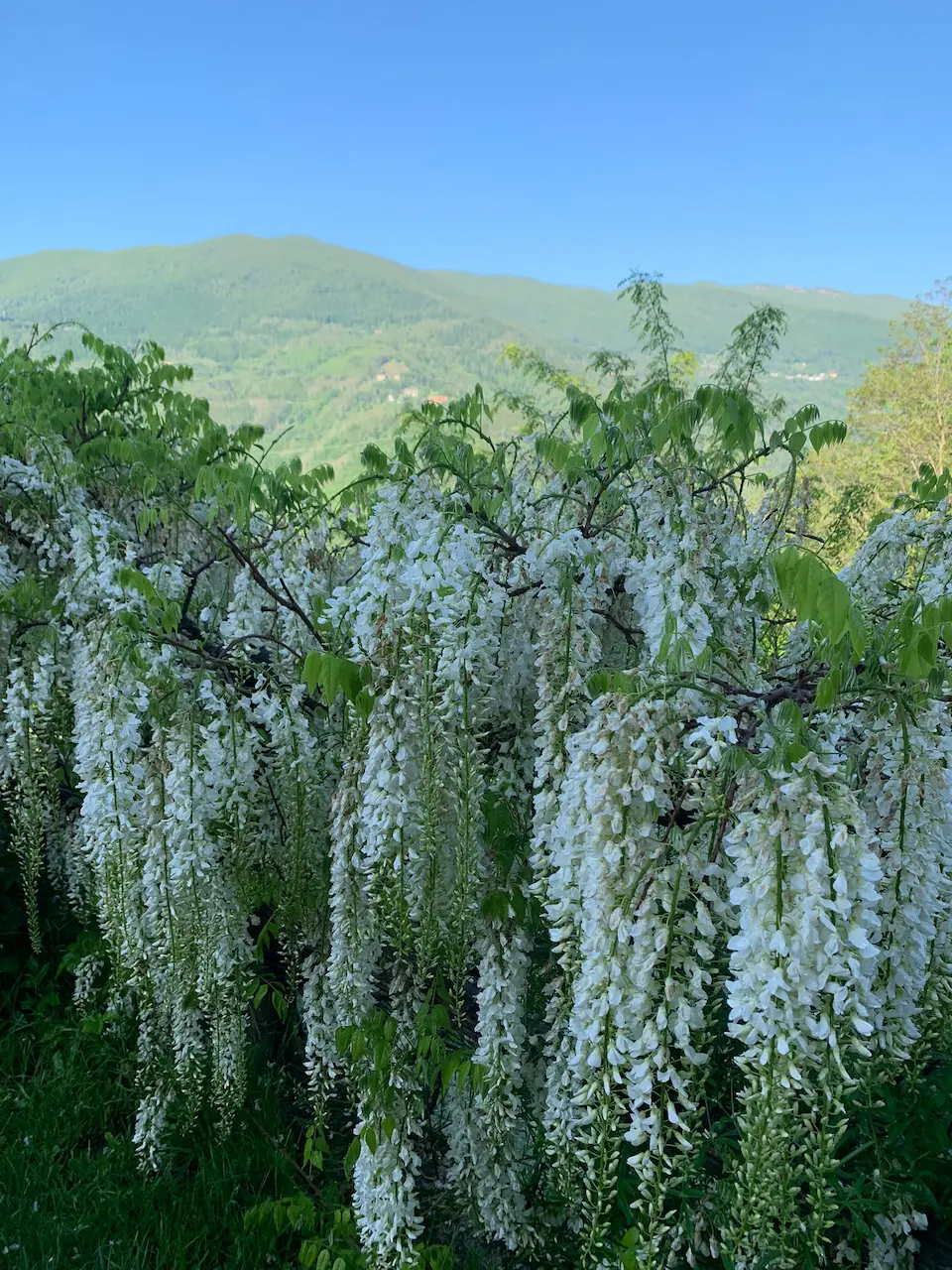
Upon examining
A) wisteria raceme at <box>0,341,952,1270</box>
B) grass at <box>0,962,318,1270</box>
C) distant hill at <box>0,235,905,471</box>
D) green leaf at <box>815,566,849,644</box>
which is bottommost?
grass at <box>0,962,318,1270</box>

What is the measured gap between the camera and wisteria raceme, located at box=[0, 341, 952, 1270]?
2195 mm

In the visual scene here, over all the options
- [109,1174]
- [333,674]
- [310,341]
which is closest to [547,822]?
[333,674]

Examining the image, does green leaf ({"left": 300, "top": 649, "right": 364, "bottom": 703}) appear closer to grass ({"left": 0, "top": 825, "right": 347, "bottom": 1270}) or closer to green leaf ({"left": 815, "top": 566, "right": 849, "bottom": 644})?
green leaf ({"left": 815, "top": 566, "right": 849, "bottom": 644})

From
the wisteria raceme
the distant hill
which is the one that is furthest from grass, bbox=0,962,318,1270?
the distant hill

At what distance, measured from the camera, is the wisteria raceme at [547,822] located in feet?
7.20

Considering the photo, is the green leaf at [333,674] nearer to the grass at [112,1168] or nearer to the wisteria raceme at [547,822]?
the wisteria raceme at [547,822]

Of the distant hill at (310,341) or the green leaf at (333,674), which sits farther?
the distant hill at (310,341)

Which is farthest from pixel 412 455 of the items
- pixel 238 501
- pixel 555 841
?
pixel 555 841

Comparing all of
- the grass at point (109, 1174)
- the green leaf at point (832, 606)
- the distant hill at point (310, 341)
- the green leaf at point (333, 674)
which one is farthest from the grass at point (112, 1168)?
the distant hill at point (310, 341)

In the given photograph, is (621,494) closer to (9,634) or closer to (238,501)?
(238,501)

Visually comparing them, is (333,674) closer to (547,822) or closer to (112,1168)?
(547,822)

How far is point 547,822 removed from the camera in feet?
9.43

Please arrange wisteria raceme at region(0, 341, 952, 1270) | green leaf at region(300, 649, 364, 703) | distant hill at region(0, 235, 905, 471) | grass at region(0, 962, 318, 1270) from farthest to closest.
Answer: distant hill at region(0, 235, 905, 471) → grass at region(0, 962, 318, 1270) → green leaf at region(300, 649, 364, 703) → wisteria raceme at region(0, 341, 952, 1270)

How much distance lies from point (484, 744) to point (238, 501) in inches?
56.1
